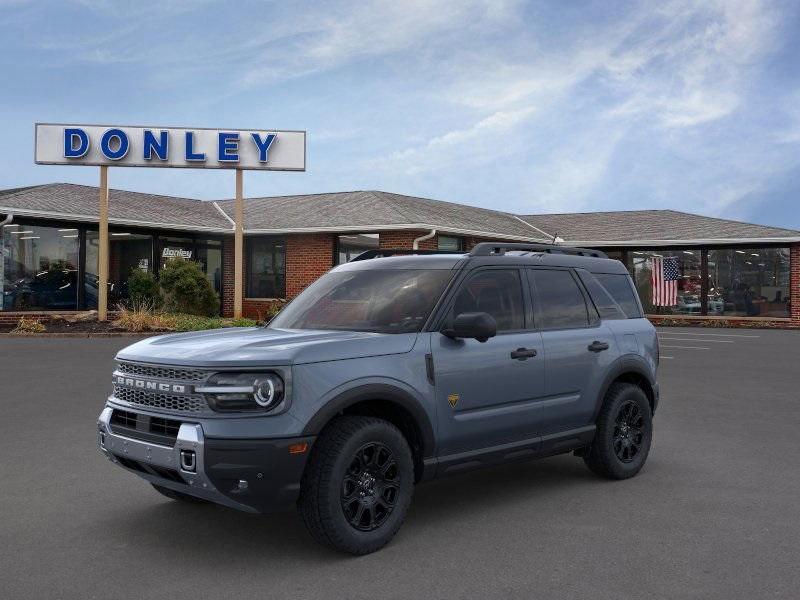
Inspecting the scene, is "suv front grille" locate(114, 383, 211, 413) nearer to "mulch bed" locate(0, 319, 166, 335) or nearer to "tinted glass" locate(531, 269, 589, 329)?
"tinted glass" locate(531, 269, 589, 329)

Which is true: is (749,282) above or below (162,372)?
above

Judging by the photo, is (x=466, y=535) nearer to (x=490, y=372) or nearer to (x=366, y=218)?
(x=490, y=372)

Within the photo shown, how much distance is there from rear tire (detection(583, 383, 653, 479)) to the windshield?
1949 mm

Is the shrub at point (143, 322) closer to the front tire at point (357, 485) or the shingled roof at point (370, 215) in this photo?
the shingled roof at point (370, 215)

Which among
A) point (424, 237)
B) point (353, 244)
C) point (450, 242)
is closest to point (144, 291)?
point (353, 244)

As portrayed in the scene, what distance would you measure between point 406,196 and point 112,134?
42.0 ft

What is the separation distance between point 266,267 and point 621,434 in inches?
926

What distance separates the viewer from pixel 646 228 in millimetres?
33219

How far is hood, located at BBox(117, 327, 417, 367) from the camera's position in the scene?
4.48m

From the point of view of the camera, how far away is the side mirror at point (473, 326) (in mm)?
5023

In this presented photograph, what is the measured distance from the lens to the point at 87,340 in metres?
20.0

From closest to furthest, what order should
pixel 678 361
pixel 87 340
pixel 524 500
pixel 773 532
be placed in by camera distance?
pixel 773 532
pixel 524 500
pixel 678 361
pixel 87 340

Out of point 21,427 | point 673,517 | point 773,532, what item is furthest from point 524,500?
point 21,427

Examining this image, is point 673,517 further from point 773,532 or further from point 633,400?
point 633,400
